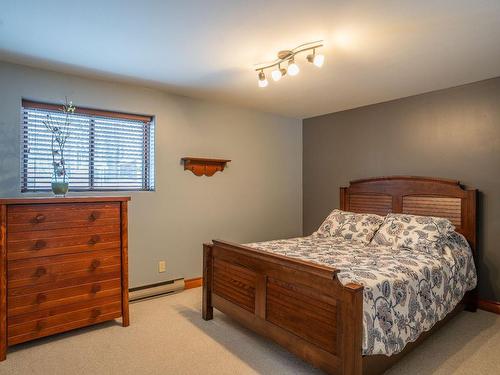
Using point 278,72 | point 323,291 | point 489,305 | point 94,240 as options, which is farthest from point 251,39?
point 489,305

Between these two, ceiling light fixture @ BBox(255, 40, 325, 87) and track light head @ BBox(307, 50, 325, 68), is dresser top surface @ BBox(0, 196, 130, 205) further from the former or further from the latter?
track light head @ BBox(307, 50, 325, 68)

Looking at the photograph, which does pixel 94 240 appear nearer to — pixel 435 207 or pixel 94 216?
pixel 94 216

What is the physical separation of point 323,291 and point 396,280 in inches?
20.2

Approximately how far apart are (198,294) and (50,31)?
2723 millimetres

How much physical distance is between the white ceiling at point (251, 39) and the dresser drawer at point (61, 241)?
1397 mm

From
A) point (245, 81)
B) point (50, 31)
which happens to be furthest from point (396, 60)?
point (50, 31)

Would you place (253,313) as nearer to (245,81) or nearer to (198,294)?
(198,294)

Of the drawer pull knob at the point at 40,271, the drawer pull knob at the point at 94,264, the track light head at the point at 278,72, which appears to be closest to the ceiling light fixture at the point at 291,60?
the track light head at the point at 278,72

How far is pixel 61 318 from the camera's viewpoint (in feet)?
8.00

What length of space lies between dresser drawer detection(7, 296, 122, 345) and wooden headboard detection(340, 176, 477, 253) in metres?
2.95

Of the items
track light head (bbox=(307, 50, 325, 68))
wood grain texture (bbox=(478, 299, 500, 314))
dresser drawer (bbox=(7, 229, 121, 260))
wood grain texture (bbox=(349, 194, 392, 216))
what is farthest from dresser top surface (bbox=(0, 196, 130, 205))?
wood grain texture (bbox=(478, 299, 500, 314))

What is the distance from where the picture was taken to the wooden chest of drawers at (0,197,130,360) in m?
2.23

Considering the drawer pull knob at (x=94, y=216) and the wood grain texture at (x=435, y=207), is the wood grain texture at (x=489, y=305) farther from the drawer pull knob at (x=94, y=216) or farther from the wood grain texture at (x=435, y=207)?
the drawer pull knob at (x=94, y=216)

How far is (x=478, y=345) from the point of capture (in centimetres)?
244
